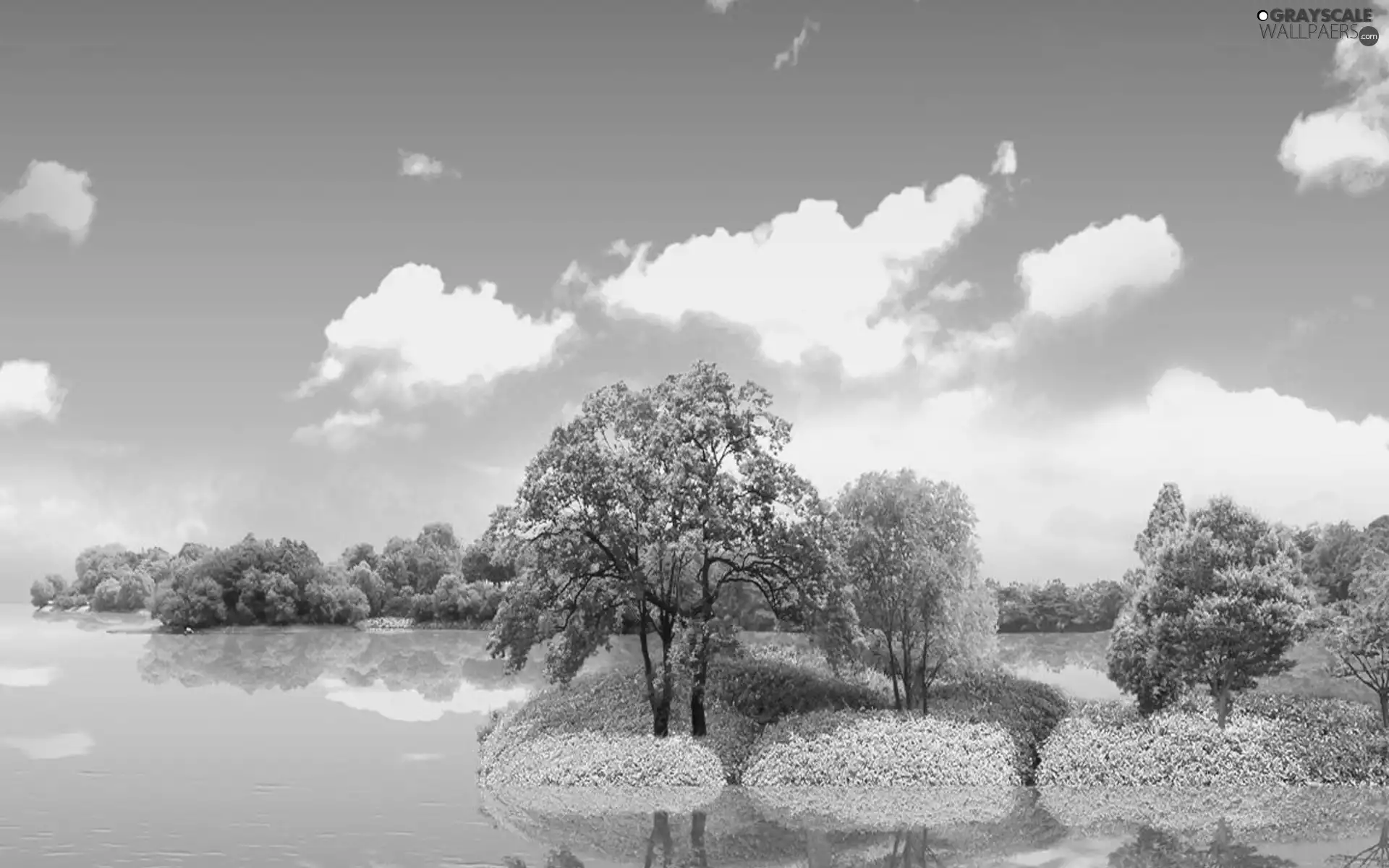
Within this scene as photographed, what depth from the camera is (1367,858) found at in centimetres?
2405

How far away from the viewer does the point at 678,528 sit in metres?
35.9

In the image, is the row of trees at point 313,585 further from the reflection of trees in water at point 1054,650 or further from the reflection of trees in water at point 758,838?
the reflection of trees in water at point 758,838

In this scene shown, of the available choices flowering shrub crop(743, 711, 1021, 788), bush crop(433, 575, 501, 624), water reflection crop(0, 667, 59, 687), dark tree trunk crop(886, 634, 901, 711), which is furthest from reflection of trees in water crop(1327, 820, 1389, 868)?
bush crop(433, 575, 501, 624)

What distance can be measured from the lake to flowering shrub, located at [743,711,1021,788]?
5.52 ft

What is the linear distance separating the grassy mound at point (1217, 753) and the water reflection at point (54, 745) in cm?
3478

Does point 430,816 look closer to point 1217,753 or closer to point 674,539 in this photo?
point 674,539

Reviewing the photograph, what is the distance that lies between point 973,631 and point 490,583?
299 feet

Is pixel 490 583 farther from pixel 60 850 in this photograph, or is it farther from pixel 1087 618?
pixel 60 850

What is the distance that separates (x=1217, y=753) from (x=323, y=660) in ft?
219

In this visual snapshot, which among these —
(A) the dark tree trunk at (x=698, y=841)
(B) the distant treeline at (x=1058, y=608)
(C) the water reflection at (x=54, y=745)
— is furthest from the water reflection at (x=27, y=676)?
(B) the distant treeline at (x=1058, y=608)

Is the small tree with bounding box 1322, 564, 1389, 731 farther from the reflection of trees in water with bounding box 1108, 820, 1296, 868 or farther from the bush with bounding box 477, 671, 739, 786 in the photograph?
the bush with bounding box 477, 671, 739, 786

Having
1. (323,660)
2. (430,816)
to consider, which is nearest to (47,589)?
Result: (323,660)

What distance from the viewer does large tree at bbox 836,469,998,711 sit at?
41.1 meters

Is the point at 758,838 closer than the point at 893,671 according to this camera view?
Yes
